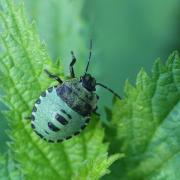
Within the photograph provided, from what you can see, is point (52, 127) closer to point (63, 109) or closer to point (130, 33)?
point (63, 109)

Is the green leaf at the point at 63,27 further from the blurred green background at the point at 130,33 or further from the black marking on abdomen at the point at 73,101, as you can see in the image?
the black marking on abdomen at the point at 73,101

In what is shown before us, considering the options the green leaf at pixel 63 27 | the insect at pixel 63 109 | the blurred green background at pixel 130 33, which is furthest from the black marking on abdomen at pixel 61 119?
the blurred green background at pixel 130 33

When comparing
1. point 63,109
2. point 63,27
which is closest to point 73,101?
point 63,109

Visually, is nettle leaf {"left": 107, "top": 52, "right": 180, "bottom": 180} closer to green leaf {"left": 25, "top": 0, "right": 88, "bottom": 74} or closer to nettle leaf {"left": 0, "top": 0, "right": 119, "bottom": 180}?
nettle leaf {"left": 0, "top": 0, "right": 119, "bottom": 180}

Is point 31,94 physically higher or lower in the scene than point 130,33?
lower

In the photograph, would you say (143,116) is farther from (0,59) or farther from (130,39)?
(130,39)

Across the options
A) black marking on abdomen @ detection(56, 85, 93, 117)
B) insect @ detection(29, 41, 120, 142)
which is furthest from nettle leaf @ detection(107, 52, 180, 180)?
black marking on abdomen @ detection(56, 85, 93, 117)

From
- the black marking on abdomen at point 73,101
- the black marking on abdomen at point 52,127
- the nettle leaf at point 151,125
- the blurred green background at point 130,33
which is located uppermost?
the blurred green background at point 130,33
